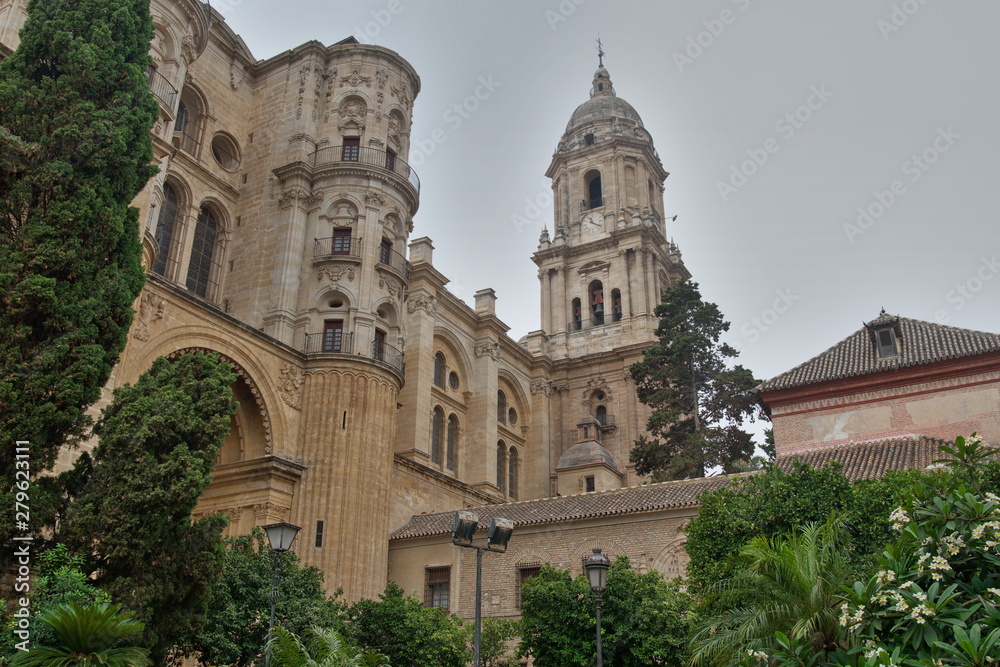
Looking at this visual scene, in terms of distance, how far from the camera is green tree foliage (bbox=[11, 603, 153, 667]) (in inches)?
339

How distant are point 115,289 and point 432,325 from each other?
23.3m

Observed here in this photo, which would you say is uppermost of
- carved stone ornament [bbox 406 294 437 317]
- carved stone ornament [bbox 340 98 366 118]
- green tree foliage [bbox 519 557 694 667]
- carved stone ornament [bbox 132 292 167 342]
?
carved stone ornament [bbox 340 98 366 118]

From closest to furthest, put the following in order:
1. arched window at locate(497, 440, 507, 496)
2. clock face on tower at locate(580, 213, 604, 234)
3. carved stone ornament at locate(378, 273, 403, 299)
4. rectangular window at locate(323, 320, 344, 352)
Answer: rectangular window at locate(323, 320, 344, 352) → carved stone ornament at locate(378, 273, 403, 299) → arched window at locate(497, 440, 507, 496) → clock face on tower at locate(580, 213, 604, 234)

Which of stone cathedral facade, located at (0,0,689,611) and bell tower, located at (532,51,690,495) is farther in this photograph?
bell tower, located at (532,51,690,495)

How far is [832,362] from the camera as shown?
23.9 meters

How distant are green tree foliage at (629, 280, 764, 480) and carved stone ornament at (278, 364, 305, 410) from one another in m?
14.1

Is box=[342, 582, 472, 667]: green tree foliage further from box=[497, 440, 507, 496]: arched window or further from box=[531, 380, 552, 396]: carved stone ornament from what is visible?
box=[531, 380, 552, 396]: carved stone ornament

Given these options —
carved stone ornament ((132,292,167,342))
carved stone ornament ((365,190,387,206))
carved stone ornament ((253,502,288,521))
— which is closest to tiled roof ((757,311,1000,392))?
carved stone ornament ((365,190,387,206))

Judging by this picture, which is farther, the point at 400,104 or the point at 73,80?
the point at 400,104

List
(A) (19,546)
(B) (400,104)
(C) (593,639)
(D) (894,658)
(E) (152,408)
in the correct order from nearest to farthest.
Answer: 1. (D) (894,658)
2. (A) (19,546)
3. (E) (152,408)
4. (C) (593,639)
5. (B) (400,104)

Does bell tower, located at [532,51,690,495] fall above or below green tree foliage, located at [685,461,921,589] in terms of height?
above

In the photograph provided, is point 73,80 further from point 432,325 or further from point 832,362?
point 432,325

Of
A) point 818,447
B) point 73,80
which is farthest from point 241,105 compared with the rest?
point 818,447

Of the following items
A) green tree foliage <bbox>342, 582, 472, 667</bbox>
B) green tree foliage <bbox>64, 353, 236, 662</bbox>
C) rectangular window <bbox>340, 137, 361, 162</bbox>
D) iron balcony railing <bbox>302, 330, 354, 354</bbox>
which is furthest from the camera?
rectangular window <bbox>340, 137, 361, 162</bbox>
